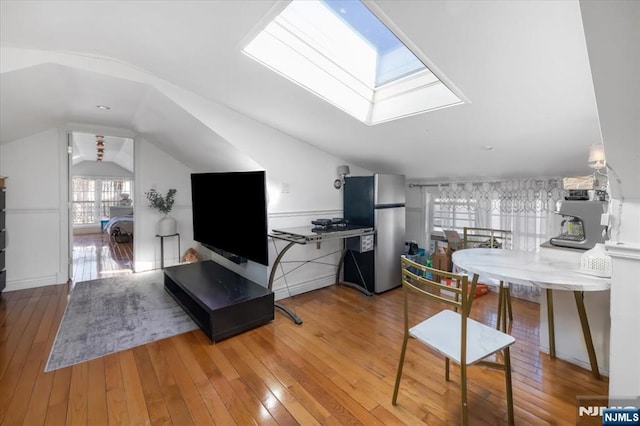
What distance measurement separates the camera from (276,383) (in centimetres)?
180

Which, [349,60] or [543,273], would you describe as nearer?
[543,273]

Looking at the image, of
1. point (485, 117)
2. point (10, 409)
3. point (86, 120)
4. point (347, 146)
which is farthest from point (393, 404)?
point (86, 120)

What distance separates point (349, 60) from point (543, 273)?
6.69 feet

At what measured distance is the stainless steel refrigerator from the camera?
335 cm

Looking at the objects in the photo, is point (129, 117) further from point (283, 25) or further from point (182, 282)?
point (283, 25)

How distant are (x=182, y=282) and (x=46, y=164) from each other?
8.59 feet

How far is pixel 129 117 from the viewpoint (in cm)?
344

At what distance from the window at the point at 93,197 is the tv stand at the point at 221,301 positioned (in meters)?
7.70

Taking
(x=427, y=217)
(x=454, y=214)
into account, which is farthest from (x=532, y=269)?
(x=427, y=217)

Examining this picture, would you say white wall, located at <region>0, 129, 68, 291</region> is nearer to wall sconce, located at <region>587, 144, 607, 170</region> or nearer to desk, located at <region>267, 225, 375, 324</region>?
desk, located at <region>267, 225, 375, 324</region>

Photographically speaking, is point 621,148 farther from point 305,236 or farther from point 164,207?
point 164,207

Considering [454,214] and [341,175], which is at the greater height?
[341,175]

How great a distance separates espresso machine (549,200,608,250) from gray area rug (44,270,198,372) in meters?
3.14

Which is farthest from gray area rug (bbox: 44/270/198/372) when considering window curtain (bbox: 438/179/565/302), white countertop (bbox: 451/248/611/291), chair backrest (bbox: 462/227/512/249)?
window curtain (bbox: 438/179/565/302)
